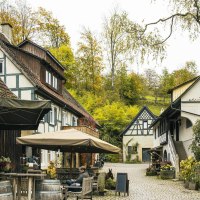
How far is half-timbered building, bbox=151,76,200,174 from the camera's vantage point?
29.4 m

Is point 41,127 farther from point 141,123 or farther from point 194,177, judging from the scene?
point 141,123

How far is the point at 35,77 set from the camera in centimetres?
2764

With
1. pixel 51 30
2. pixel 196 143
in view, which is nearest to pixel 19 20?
pixel 51 30

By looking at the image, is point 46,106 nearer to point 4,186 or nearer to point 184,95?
point 4,186

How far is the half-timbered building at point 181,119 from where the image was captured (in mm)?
29438

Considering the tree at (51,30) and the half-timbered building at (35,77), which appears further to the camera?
the tree at (51,30)

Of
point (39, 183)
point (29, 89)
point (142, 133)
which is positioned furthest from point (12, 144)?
point (142, 133)

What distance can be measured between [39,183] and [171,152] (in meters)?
23.8

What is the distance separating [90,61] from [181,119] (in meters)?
31.2

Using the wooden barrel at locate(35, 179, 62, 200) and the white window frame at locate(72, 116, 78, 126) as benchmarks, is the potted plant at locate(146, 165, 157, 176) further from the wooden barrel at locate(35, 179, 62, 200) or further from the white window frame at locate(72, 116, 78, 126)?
the wooden barrel at locate(35, 179, 62, 200)

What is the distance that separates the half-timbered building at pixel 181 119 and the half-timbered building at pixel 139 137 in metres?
18.8

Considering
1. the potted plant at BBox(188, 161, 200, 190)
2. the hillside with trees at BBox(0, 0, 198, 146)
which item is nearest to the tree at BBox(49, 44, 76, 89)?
the hillside with trees at BBox(0, 0, 198, 146)

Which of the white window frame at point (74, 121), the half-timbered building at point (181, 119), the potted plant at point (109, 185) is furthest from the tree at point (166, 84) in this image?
the potted plant at point (109, 185)

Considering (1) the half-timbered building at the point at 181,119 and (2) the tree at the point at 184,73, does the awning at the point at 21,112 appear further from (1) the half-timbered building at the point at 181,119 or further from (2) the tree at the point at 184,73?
(2) the tree at the point at 184,73
